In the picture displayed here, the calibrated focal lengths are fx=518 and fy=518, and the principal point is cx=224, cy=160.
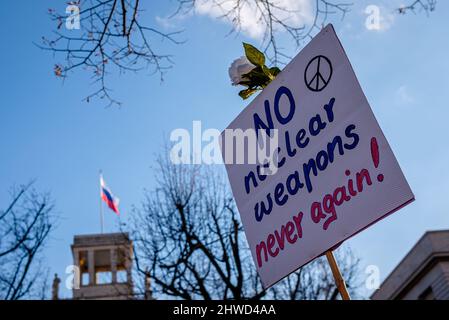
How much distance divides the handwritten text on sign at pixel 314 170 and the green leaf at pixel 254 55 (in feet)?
0.75

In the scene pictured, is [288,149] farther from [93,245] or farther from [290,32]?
[93,245]

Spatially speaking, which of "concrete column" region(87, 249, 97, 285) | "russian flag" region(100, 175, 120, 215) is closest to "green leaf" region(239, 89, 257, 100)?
"russian flag" region(100, 175, 120, 215)

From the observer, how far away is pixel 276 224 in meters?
2.27

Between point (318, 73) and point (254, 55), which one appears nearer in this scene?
point (318, 73)

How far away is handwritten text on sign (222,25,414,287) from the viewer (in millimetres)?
1930

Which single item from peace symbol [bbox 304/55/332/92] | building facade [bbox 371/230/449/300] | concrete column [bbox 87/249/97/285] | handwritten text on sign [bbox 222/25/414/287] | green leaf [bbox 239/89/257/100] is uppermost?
concrete column [bbox 87/249/97/285]

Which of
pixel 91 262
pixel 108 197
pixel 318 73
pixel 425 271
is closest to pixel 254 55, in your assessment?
pixel 318 73

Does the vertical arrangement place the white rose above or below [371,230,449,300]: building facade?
below

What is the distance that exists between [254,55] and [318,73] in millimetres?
509

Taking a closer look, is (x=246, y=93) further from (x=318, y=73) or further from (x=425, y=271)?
(x=425, y=271)

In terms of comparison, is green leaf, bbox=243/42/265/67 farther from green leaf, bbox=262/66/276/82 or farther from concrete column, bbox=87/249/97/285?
concrete column, bbox=87/249/97/285

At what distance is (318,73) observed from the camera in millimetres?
2246

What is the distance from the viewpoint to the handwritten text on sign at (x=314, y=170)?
1930 millimetres
